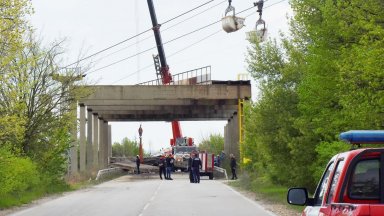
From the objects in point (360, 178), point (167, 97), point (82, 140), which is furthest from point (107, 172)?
point (360, 178)

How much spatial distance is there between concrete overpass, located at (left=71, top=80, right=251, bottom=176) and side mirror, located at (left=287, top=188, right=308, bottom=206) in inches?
1412

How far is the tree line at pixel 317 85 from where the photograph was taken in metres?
14.0

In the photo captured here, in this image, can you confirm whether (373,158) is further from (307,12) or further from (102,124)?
(102,124)

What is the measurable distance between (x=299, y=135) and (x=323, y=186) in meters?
18.3

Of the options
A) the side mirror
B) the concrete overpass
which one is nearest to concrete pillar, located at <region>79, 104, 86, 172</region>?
the concrete overpass

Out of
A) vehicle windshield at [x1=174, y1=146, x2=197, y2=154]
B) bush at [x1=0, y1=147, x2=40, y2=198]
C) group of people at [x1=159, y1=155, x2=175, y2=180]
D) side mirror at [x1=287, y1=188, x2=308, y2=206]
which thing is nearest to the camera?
side mirror at [x1=287, y1=188, x2=308, y2=206]

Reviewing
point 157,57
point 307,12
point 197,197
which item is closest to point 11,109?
point 197,197

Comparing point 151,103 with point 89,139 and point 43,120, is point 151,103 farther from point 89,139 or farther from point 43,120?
point 43,120

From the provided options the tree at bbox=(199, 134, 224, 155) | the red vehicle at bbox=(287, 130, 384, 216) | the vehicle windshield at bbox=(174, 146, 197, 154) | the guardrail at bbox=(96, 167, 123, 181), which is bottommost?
the guardrail at bbox=(96, 167, 123, 181)

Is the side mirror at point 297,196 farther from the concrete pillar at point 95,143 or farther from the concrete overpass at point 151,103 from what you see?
the concrete pillar at point 95,143

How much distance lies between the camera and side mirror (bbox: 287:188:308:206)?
7.29 m

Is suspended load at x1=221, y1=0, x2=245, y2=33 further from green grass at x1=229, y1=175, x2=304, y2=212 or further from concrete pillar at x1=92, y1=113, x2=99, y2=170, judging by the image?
concrete pillar at x1=92, y1=113, x2=99, y2=170

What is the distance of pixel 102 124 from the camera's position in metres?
64.7

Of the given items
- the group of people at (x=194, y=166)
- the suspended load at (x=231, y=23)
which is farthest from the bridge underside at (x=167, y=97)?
the suspended load at (x=231, y=23)
